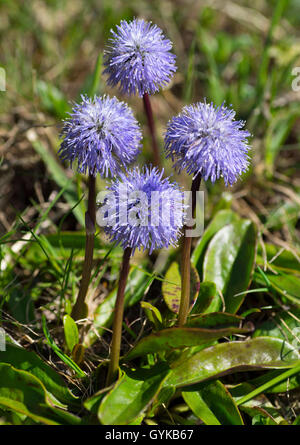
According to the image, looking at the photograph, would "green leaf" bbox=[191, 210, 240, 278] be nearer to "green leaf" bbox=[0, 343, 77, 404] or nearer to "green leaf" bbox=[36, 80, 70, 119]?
"green leaf" bbox=[0, 343, 77, 404]

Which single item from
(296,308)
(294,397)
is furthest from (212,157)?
(294,397)

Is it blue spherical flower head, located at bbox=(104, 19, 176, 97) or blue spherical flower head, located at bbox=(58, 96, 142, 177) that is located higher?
blue spherical flower head, located at bbox=(104, 19, 176, 97)

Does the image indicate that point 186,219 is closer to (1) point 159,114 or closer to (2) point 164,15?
(1) point 159,114

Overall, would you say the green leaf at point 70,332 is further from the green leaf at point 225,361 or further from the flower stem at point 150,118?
the flower stem at point 150,118

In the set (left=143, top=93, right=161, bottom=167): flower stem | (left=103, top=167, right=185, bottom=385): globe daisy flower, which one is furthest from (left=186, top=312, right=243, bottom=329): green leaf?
(left=143, top=93, right=161, bottom=167): flower stem

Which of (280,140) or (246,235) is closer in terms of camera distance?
(246,235)

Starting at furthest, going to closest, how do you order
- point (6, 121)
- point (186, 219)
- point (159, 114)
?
point (159, 114) < point (6, 121) < point (186, 219)
